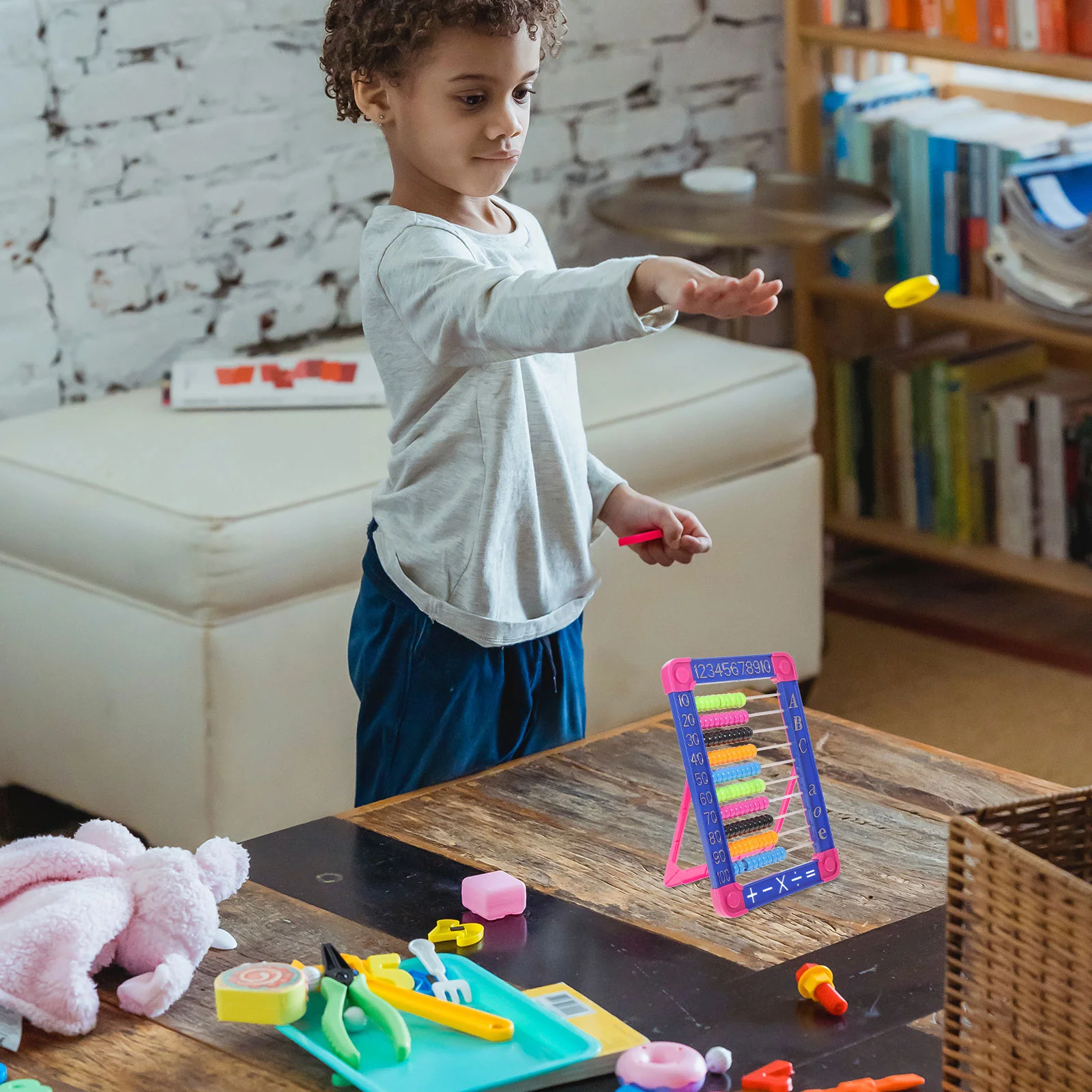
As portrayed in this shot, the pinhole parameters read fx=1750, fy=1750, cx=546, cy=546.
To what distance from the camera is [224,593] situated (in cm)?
201

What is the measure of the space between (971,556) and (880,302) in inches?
19.4

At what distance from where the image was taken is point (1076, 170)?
2.64 m

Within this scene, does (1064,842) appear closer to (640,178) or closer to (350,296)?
(350,296)

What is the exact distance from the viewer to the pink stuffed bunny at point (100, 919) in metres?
0.98

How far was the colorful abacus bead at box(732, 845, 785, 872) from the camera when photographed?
1.16 meters

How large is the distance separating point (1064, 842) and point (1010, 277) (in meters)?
1.97

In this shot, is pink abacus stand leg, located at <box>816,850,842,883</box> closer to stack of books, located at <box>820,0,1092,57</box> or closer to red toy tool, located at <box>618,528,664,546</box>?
red toy tool, located at <box>618,528,664,546</box>

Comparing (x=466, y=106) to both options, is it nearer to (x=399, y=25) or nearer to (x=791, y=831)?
(x=399, y=25)

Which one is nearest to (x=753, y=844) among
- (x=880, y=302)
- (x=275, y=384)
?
(x=275, y=384)

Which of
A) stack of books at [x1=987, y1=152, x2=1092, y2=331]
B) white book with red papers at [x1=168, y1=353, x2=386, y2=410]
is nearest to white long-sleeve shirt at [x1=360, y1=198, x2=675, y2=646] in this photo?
white book with red papers at [x1=168, y1=353, x2=386, y2=410]

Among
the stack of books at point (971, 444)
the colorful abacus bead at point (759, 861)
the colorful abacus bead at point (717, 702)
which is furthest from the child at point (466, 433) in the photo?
the stack of books at point (971, 444)

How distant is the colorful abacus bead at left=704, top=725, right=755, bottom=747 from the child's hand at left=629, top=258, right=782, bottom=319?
328 millimetres

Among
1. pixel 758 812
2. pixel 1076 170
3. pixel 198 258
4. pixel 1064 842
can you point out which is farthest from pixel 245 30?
pixel 1064 842

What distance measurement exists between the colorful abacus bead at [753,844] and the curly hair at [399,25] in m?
0.60
